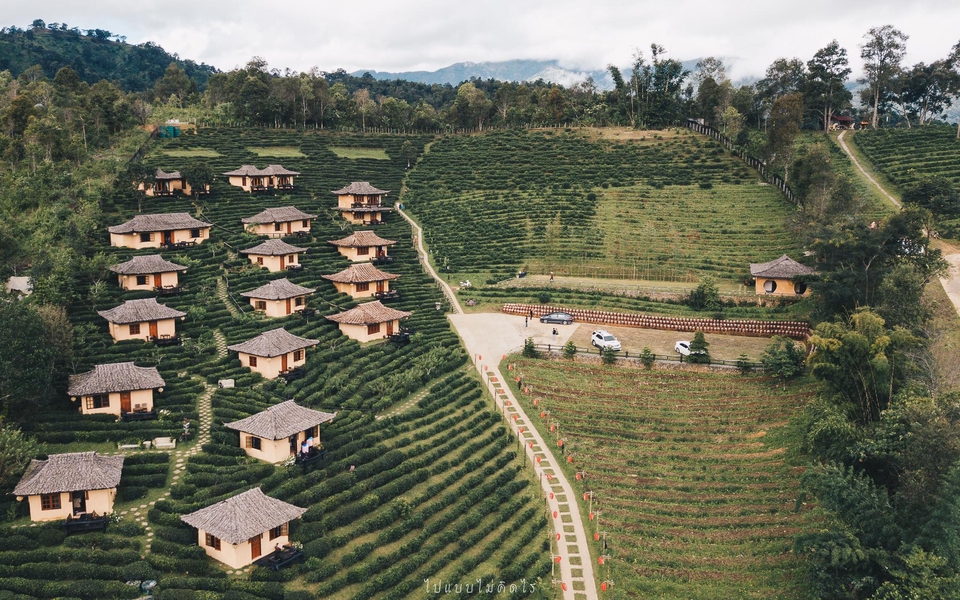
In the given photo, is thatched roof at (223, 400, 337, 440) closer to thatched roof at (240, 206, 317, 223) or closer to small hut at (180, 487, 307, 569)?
small hut at (180, 487, 307, 569)

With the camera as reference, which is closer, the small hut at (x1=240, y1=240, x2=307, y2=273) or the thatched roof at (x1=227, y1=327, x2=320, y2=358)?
the thatched roof at (x1=227, y1=327, x2=320, y2=358)

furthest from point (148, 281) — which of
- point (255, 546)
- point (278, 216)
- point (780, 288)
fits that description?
point (780, 288)

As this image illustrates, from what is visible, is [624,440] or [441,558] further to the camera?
[624,440]

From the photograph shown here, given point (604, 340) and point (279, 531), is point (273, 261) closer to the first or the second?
point (604, 340)

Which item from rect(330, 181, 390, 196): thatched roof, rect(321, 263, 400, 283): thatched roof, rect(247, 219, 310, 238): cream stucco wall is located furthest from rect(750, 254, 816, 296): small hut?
rect(247, 219, 310, 238): cream stucco wall

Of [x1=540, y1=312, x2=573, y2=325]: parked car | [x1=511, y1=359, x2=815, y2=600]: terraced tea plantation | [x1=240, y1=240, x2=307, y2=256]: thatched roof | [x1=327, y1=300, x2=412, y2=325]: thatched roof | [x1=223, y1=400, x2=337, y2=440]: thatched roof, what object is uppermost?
[x1=240, y1=240, x2=307, y2=256]: thatched roof

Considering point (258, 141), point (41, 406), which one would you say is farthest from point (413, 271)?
point (258, 141)

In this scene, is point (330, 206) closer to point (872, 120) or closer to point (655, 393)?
point (655, 393)
